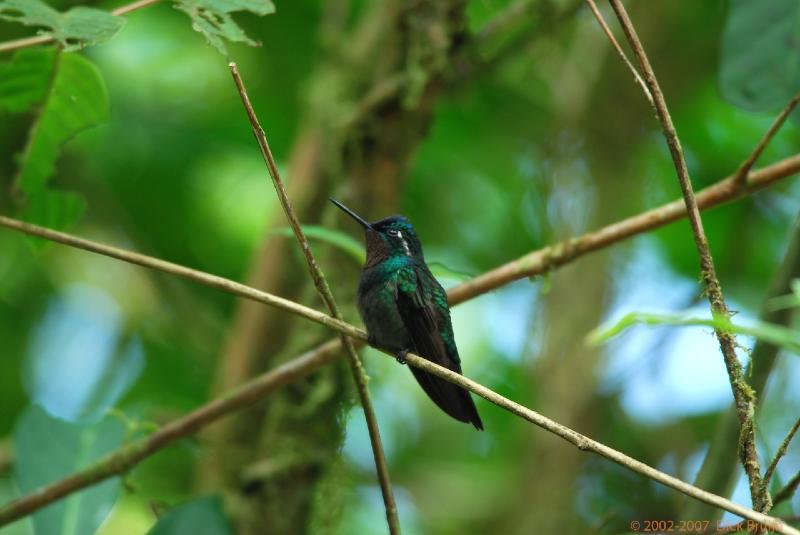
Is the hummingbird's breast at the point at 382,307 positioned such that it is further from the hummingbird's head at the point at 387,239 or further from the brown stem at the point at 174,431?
the brown stem at the point at 174,431

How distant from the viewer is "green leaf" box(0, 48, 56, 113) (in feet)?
8.01

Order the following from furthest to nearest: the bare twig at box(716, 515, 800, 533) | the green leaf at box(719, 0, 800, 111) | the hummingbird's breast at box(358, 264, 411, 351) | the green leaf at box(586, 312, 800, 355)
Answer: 1. the hummingbird's breast at box(358, 264, 411, 351)
2. the green leaf at box(719, 0, 800, 111)
3. the bare twig at box(716, 515, 800, 533)
4. the green leaf at box(586, 312, 800, 355)

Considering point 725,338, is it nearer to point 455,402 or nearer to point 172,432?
point 455,402

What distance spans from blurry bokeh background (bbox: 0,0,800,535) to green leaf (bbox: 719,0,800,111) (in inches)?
42.8

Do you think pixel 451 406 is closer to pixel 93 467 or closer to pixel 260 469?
pixel 260 469

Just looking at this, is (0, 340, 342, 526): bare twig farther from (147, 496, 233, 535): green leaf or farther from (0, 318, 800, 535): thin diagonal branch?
(147, 496, 233, 535): green leaf

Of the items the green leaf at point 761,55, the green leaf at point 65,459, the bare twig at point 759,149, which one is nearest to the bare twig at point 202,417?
the green leaf at point 65,459

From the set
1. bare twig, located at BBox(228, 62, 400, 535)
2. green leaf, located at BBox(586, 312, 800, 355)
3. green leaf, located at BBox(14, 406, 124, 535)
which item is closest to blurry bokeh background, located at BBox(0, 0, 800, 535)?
green leaf, located at BBox(14, 406, 124, 535)

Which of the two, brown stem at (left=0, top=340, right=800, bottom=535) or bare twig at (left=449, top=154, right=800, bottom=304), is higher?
bare twig at (left=449, top=154, right=800, bottom=304)

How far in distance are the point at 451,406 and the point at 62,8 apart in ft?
6.48

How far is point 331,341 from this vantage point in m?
2.55

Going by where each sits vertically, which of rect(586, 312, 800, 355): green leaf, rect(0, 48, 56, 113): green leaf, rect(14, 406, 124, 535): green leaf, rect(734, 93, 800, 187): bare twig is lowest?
rect(586, 312, 800, 355): green leaf

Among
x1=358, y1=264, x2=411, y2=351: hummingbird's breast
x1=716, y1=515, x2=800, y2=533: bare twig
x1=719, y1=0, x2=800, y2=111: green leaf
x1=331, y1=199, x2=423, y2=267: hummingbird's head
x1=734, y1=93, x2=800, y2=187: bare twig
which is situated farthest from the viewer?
x1=331, y1=199, x2=423, y2=267: hummingbird's head

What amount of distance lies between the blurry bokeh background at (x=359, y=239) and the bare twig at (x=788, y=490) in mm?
1487
